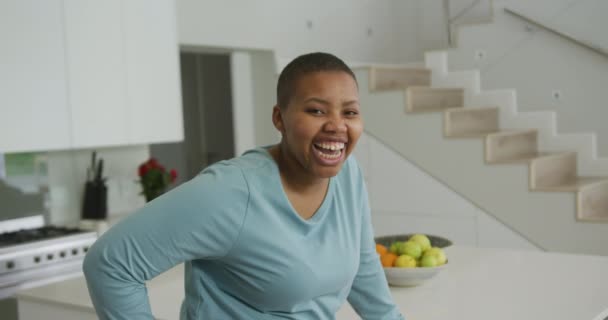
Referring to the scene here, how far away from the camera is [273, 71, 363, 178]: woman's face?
4.12 feet

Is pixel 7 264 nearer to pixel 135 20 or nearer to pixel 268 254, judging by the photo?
pixel 135 20

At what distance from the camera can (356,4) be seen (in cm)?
620

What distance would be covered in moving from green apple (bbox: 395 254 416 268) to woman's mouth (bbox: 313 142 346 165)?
0.91 meters

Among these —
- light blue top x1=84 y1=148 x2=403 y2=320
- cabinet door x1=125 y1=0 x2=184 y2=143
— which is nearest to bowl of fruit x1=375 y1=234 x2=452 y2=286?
light blue top x1=84 y1=148 x2=403 y2=320

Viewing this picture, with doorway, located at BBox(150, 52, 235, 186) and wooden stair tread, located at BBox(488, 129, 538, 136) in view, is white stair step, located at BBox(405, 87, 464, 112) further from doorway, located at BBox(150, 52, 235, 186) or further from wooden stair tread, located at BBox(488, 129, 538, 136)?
doorway, located at BBox(150, 52, 235, 186)

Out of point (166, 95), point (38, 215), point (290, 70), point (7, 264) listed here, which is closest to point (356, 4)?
point (166, 95)

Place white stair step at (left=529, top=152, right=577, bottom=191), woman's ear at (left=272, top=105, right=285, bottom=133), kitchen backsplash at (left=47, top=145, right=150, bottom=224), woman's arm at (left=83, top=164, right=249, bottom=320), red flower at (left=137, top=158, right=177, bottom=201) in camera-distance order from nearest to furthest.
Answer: woman's arm at (left=83, top=164, right=249, bottom=320) → woman's ear at (left=272, top=105, right=285, bottom=133) → kitchen backsplash at (left=47, top=145, right=150, bottom=224) → red flower at (left=137, top=158, right=177, bottom=201) → white stair step at (left=529, top=152, right=577, bottom=191)

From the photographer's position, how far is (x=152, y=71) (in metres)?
3.88

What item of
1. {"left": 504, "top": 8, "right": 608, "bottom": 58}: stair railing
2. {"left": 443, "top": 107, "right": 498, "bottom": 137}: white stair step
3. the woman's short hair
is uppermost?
{"left": 504, "top": 8, "right": 608, "bottom": 58}: stair railing

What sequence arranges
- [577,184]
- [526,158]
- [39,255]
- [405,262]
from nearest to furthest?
[405,262] < [39,255] < [577,184] < [526,158]

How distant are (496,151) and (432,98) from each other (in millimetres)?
781

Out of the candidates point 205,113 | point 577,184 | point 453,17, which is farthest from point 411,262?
point 453,17

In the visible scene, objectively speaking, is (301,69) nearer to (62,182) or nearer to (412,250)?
(412,250)

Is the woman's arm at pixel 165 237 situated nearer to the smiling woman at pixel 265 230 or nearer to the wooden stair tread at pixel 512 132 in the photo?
the smiling woman at pixel 265 230
